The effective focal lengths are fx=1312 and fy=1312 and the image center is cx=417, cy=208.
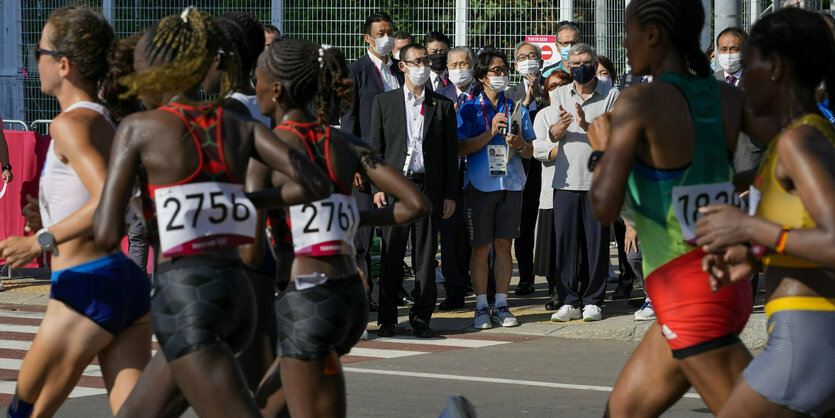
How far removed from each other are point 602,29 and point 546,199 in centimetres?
641

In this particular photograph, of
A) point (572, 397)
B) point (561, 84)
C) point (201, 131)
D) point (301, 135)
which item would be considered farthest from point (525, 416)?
point (561, 84)

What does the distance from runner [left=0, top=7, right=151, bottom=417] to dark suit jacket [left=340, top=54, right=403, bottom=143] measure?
18.6 ft

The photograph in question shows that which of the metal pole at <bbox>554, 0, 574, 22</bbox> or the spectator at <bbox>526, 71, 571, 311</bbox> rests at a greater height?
the metal pole at <bbox>554, 0, 574, 22</bbox>

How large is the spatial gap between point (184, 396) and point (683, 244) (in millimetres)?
1740

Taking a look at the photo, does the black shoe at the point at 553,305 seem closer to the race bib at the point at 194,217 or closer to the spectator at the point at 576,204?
the spectator at the point at 576,204

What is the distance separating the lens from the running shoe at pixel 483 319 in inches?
424

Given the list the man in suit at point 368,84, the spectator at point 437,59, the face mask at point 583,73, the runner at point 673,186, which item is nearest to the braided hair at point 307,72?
the runner at point 673,186

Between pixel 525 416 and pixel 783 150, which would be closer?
pixel 783 150

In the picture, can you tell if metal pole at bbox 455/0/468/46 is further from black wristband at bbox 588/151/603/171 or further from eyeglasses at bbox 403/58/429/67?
black wristband at bbox 588/151/603/171

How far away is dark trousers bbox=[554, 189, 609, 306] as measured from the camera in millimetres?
10938

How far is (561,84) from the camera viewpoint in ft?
39.6

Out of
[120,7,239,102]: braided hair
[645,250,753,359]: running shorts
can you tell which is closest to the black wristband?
[645,250,753,359]: running shorts

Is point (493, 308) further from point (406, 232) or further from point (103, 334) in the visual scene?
point (103, 334)

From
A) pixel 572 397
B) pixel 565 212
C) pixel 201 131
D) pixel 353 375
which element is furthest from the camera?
pixel 565 212
